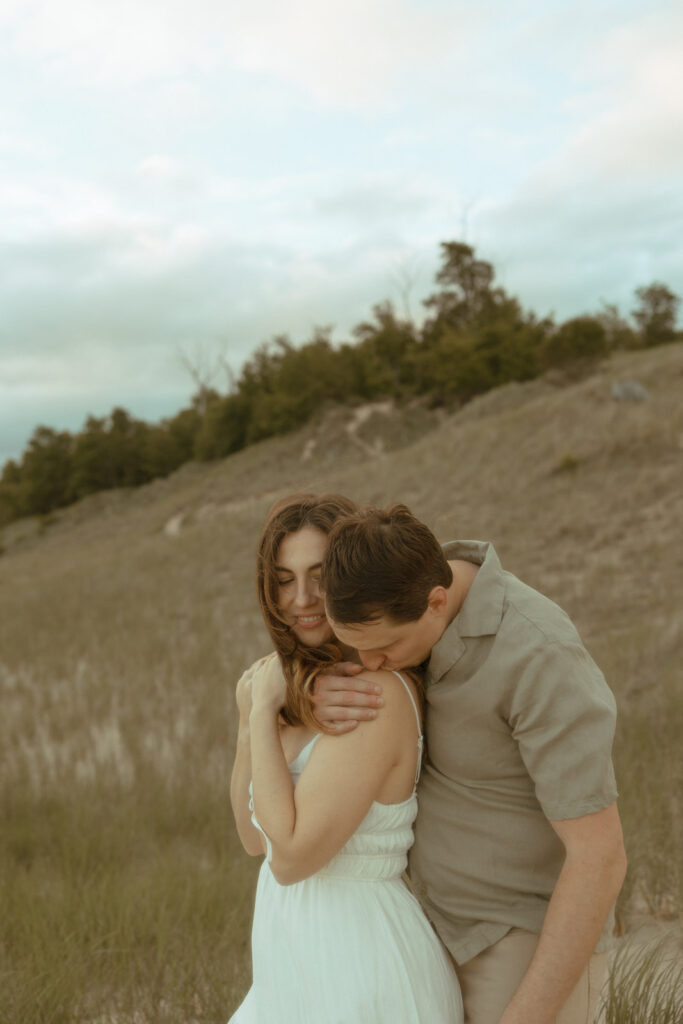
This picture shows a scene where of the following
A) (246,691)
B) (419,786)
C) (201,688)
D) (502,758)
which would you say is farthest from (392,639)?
(201,688)

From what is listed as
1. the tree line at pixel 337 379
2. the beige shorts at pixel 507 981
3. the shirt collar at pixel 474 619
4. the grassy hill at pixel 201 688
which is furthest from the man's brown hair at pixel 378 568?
the tree line at pixel 337 379

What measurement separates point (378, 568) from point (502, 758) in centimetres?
54

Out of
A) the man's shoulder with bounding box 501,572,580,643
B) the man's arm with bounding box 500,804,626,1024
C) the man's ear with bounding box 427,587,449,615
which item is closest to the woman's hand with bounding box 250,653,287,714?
the man's ear with bounding box 427,587,449,615

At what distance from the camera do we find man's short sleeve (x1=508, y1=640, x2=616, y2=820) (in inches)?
68.7

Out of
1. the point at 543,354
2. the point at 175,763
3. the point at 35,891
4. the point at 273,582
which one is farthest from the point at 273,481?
the point at 273,582

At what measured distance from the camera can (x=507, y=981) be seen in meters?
1.97

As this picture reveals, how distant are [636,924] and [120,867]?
3.19 metres

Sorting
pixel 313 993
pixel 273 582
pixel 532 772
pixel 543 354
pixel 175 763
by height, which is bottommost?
pixel 175 763

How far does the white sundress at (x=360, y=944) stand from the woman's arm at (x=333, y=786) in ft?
0.20

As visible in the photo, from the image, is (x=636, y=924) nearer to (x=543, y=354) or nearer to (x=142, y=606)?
(x=142, y=606)

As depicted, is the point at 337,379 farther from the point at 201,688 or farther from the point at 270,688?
the point at 270,688

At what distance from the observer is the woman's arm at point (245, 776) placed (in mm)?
2266

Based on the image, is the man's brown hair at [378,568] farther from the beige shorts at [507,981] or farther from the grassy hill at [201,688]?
the beige shorts at [507,981]

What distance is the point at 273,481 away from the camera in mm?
39375
